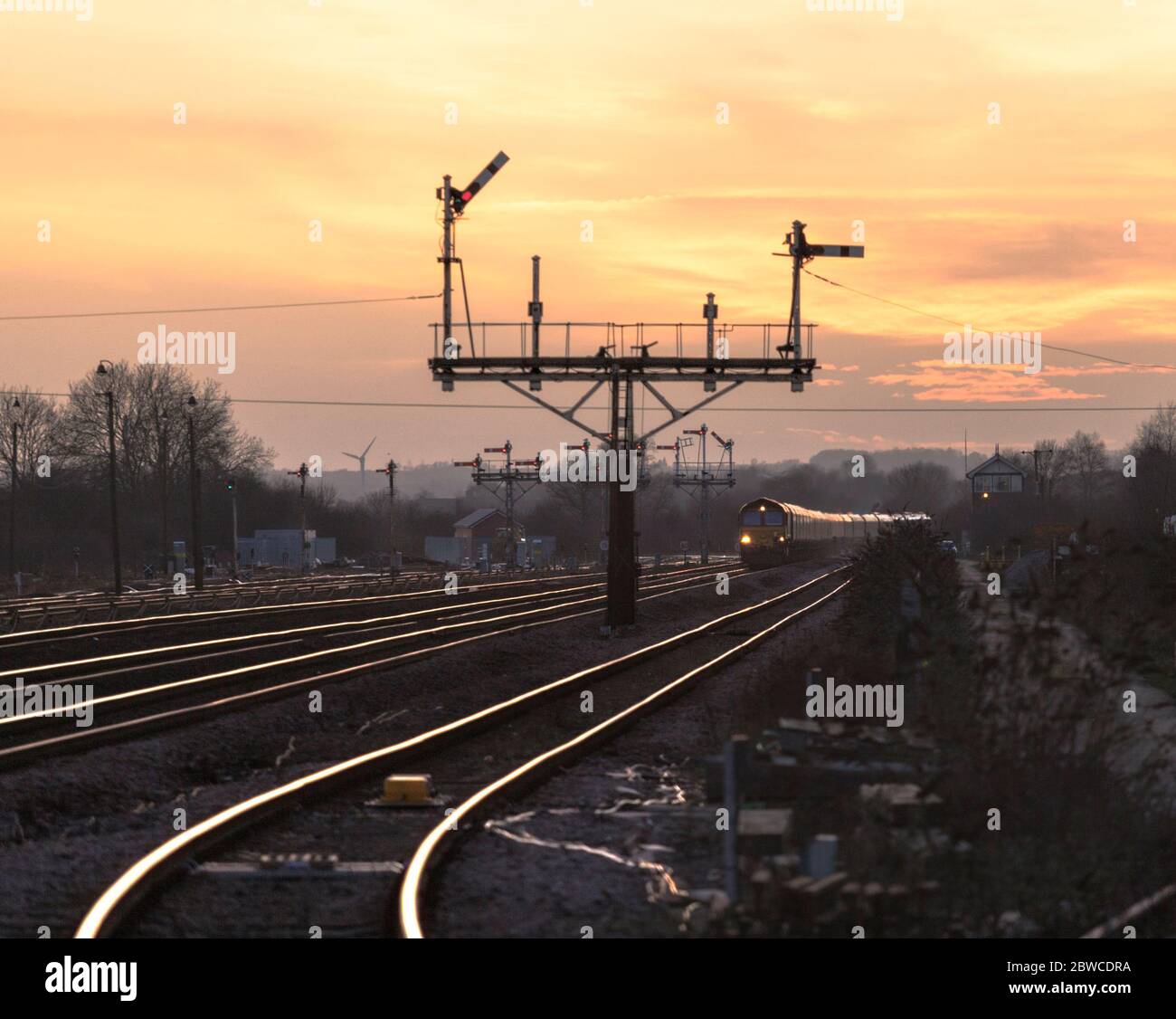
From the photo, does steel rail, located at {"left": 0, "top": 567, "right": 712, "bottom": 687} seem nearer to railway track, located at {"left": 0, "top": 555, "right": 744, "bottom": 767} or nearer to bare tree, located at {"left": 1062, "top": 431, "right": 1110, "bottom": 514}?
railway track, located at {"left": 0, "top": 555, "right": 744, "bottom": 767}

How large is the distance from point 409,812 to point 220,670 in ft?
38.9

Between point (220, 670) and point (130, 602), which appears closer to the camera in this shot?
point (220, 670)

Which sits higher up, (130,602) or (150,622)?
(150,622)

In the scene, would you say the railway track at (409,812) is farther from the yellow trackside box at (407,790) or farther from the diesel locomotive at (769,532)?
the diesel locomotive at (769,532)

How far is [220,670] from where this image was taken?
22641 mm

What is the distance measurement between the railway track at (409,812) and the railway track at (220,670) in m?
2.69

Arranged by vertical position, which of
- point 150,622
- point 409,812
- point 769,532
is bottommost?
point 150,622

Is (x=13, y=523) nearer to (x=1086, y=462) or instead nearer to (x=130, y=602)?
(x=130, y=602)

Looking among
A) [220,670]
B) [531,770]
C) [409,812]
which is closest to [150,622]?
[220,670]

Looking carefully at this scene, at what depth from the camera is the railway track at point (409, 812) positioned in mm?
8633

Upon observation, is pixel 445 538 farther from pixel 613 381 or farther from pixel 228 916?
pixel 228 916
